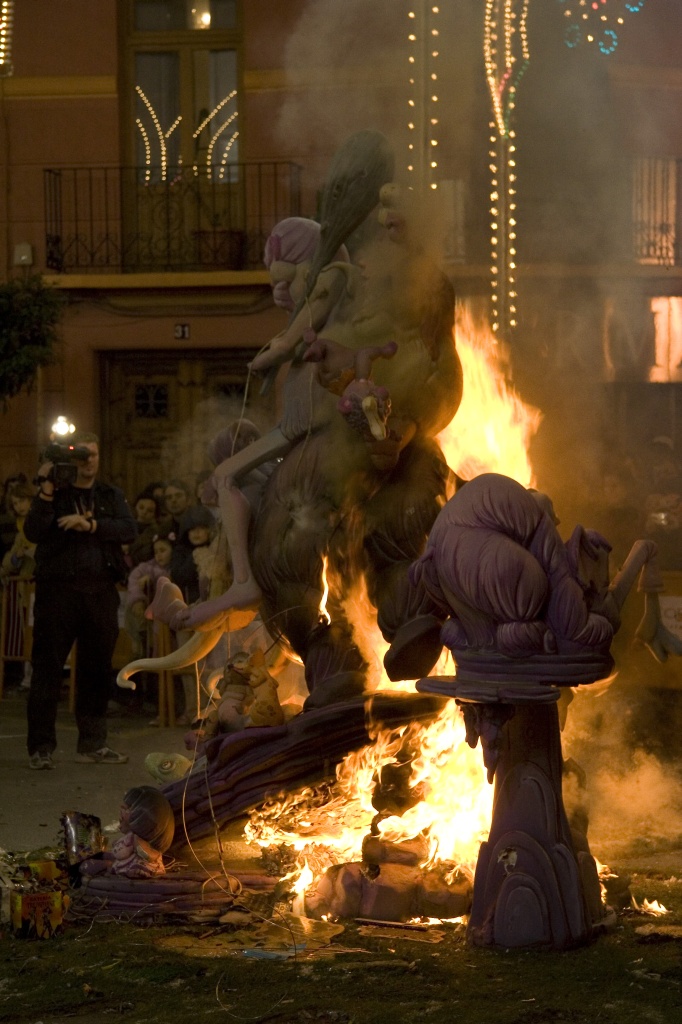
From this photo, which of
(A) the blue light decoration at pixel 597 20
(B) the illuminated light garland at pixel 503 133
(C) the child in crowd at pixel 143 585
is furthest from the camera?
(A) the blue light decoration at pixel 597 20

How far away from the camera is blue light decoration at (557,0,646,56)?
1213 centimetres

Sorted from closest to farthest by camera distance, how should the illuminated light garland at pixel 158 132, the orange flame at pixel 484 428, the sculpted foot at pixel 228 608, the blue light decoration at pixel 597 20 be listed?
the sculpted foot at pixel 228 608
the orange flame at pixel 484 428
the blue light decoration at pixel 597 20
the illuminated light garland at pixel 158 132

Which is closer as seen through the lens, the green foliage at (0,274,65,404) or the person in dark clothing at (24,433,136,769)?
the person in dark clothing at (24,433,136,769)

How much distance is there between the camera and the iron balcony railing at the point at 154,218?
1845 cm

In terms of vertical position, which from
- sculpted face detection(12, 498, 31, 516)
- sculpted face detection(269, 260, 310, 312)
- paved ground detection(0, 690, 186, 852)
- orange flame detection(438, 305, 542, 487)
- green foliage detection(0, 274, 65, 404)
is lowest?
paved ground detection(0, 690, 186, 852)

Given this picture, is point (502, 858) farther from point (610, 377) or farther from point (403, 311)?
point (610, 377)

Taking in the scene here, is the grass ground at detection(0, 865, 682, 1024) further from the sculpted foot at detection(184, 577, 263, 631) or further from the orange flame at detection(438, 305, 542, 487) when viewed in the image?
→ the orange flame at detection(438, 305, 542, 487)

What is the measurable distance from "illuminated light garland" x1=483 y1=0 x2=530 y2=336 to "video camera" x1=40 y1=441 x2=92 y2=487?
2.61 meters

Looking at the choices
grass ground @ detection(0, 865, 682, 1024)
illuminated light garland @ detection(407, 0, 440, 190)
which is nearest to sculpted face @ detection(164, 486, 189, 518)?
illuminated light garland @ detection(407, 0, 440, 190)

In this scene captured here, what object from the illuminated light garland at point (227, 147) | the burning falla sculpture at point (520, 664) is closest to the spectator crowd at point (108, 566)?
the burning falla sculpture at point (520, 664)

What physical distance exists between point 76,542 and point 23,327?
6032 mm

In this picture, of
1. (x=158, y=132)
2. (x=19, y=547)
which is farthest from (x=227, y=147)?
(x=19, y=547)

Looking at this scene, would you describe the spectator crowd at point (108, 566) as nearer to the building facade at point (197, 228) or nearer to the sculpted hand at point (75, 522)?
the sculpted hand at point (75, 522)

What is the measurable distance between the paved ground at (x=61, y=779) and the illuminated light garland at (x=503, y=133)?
343 cm
